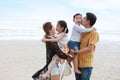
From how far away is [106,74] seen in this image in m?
9.85

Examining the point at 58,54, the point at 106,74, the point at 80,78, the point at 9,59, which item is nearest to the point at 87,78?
the point at 80,78

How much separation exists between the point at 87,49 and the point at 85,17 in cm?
46

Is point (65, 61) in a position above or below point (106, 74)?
above

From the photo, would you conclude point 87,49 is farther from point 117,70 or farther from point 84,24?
point 117,70

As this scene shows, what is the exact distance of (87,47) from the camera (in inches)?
217

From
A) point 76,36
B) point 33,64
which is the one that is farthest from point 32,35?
point 76,36

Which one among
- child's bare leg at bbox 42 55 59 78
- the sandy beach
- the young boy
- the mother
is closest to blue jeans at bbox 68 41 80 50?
the young boy

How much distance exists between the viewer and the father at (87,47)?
5.50 meters

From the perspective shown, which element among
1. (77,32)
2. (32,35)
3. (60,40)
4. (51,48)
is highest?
(77,32)

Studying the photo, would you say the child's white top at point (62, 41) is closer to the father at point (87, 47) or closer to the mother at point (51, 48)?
the mother at point (51, 48)

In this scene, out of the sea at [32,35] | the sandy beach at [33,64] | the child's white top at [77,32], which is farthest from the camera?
the sea at [32,35]

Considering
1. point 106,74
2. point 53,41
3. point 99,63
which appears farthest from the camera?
point 99,63

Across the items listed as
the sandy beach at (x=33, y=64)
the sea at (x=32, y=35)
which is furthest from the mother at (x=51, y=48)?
the sea at (x=32, y=35)

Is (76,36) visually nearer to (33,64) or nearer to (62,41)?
(62,41)
